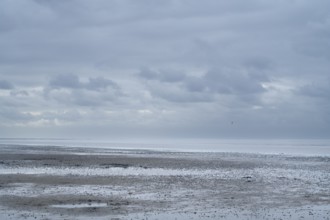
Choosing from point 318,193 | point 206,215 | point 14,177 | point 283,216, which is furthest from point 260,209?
point 14,177

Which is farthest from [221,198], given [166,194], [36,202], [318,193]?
[36,202]

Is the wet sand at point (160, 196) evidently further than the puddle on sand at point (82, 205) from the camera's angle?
No

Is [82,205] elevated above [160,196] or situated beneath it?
situated beneath

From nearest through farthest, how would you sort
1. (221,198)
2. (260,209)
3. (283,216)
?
(283,216)
(260,209)
(221,198)

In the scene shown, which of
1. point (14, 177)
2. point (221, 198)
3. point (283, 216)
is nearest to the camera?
→ point (283, 216)

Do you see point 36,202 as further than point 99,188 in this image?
No

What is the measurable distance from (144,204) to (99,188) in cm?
768

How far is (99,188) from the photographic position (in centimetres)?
3228

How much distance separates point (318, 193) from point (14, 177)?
24818mm

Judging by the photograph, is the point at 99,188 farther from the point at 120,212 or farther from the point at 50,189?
the point at 120,212

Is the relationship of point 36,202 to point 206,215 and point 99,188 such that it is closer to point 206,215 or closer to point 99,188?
point 99,188

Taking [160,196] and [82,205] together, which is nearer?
[82,205]

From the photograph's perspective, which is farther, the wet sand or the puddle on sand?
the puddle on sand

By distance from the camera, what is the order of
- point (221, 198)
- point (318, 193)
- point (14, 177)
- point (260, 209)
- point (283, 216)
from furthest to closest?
point (14, 177), point (318, 193), point (221, 198), point (260, 209), point (283, 216)
